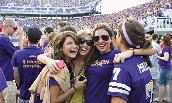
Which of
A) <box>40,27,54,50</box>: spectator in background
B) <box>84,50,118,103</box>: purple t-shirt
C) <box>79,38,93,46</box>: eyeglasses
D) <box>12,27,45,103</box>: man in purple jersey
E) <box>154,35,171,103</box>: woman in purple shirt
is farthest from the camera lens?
<box>154,35,171,103</box>: woman in purple shirt

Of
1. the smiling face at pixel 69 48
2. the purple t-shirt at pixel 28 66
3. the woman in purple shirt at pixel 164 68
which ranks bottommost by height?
the woman in purple shirt at pixel 164 68

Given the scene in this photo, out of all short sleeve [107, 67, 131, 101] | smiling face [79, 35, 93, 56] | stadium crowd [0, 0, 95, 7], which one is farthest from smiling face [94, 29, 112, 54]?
stadium crowd [0, 0, 95, 7]

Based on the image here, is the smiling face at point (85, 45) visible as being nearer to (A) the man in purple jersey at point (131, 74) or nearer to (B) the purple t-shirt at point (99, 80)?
(B) the purple t-shirt at point (99, 80)

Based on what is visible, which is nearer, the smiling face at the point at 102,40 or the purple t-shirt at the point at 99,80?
the purple t-shirt at the point at 99,80

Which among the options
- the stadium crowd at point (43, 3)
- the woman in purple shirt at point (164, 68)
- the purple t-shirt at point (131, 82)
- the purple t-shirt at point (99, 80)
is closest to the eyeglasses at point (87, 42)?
the purple t-shirt at point (99, 80)

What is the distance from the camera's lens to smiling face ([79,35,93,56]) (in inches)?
144

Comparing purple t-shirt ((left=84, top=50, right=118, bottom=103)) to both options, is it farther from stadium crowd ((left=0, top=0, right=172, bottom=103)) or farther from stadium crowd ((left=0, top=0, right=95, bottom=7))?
stadium crowd ((left=0, top=0, right=95, bottom=7))

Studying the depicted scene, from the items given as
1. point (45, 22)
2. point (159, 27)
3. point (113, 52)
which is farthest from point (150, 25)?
point (45, 22)

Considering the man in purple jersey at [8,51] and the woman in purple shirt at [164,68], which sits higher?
the man in purple jersey at [8,51]

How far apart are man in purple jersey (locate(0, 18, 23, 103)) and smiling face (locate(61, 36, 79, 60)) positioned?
2.51m

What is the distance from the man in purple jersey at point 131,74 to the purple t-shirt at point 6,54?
3.19 metres

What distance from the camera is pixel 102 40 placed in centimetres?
353

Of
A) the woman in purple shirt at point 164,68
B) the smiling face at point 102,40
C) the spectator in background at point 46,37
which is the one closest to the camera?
the smiling face at point 102,40

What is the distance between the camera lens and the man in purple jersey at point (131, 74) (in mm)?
2861
